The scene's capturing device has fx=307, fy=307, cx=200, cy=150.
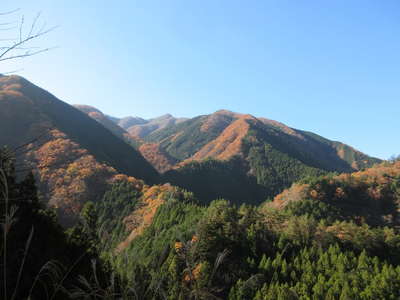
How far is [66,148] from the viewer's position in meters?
126

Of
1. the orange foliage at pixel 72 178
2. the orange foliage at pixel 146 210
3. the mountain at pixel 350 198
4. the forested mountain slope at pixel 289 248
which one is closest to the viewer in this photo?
the forested mountain slope at pixel 289 248

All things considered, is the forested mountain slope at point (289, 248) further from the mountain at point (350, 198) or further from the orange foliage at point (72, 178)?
the orange foliage at point (72, 178)

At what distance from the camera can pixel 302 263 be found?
2240 inches

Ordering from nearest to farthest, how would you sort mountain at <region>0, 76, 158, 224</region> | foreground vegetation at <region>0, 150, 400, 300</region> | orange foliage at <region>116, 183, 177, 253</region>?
foreground vegetation at <region>0, 150, 400, 300</region> → orange foliage at <region>116, 183, 177, 253</region> → mountain at <region>0, 76, 158, 224</region>

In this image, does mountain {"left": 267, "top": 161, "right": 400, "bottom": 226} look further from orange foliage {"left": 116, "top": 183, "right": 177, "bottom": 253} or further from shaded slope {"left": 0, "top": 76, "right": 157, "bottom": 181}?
shaded slope {"left": 0, "top": 76, "right": 157, "bottom": 181}

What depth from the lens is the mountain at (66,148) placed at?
341ft

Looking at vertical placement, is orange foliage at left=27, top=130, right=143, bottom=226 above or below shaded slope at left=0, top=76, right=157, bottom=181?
below

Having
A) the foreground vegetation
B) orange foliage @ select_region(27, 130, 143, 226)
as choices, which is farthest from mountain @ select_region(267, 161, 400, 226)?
orange foliage @ select_region(27, 130, 143, 226)

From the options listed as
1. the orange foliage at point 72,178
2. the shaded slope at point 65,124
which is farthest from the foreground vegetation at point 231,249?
the shaded slope at point 65,124

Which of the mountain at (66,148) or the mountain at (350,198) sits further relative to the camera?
the mountain at (350,198)

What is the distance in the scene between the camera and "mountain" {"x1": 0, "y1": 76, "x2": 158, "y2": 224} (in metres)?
104

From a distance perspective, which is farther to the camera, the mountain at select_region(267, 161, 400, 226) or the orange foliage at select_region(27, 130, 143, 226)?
the mountain at select_region(267, 161, 400, 226)

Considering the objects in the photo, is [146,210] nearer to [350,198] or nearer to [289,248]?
[289,248]

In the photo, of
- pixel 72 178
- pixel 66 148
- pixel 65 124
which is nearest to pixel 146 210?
pixel 72 178
